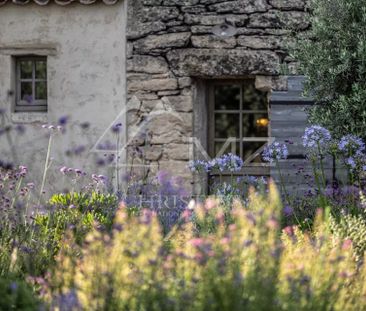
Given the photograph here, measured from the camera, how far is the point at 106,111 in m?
9.45

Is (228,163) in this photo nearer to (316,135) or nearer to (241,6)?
(316,135)

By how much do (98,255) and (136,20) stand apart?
20.5 feet

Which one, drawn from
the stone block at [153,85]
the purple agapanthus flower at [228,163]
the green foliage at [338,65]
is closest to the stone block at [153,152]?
the stone block at [153,85]

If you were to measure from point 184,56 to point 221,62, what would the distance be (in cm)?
44

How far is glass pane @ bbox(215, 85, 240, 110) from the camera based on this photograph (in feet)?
47.1

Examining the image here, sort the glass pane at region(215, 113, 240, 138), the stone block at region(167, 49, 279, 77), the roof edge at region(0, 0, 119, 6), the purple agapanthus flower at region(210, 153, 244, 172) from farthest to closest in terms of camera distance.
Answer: the glass pane at region(215, 113, 240, 138), the roof edge at region(0, 0, 119, 6), the stone block at region(167, 49, 279, 77), the purple agapanthus flower at region(210, 153, 244, 172)

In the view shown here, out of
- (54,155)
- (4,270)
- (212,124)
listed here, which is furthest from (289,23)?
(4,270)

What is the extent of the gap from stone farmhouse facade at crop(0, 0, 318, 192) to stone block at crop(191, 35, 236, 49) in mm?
12

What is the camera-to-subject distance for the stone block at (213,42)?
9.10 m

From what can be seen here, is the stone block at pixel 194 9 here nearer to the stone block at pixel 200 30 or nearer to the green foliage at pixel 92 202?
the stone block at pixel 200 30

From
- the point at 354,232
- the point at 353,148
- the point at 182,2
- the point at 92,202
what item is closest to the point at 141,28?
the point at 182,2

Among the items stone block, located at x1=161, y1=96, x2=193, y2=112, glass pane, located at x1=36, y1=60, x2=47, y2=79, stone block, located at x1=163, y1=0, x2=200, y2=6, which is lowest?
stone block, located at x1=161, y1=96, x2=193, y2=112

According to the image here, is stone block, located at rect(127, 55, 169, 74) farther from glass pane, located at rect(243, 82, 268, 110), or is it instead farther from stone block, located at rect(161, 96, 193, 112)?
glass pane, located at rect(243, 82, 268, 110)

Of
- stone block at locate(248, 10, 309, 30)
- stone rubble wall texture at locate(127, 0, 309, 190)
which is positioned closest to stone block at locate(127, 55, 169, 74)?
stone rubble wall texture at locate(127, 0, 309, 190)
